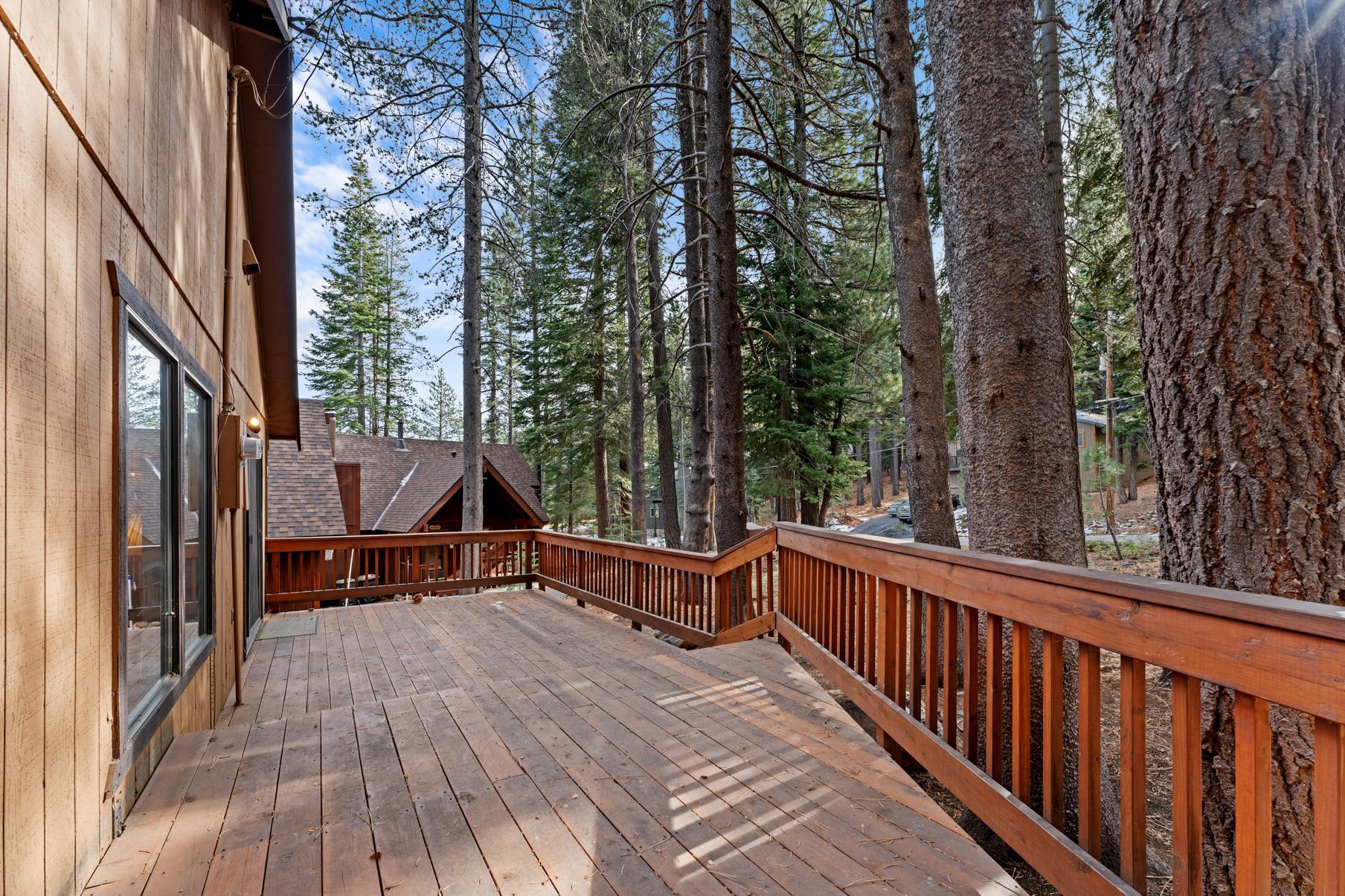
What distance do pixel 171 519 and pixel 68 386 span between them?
1.30 m

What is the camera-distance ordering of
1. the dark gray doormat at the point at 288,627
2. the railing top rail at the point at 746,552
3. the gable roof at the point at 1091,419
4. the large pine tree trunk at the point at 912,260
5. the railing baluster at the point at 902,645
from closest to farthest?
the railing baluster at the point at 902,645 < the railing top rail at the point at 746,552 < the large pine tree trunk at the point at 912,260 < the dark gray doormat at the point at 288,627 < the gable roof at the point at 1091,419

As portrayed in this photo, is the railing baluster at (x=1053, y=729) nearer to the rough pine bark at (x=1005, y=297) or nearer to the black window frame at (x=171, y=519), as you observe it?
the rough pine bark at (x=1005, y=297)

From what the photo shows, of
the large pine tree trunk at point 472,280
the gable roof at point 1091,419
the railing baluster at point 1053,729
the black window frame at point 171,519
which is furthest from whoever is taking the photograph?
the gable roof at point 1091,419

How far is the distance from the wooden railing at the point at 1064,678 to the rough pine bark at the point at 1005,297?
635 mm

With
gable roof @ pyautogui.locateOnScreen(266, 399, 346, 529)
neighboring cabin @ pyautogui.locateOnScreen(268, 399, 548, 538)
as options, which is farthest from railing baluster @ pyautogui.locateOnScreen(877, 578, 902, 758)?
neighboring cabin @ pyautogui.locateOnScreen(268, 399, 548, 538)

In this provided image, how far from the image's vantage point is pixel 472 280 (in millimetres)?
8672

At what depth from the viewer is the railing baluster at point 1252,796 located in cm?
115

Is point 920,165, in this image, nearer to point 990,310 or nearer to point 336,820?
point 990,310

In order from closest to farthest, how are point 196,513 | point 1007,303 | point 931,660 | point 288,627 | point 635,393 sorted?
point 931,660
point 1007,303
point 196,513
point 288,627
point 635,393

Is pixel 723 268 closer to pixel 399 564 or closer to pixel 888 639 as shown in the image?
pixel 888 639

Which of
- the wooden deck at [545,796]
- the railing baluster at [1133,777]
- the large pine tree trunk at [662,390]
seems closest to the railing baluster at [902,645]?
the wooden deck at [545,796]

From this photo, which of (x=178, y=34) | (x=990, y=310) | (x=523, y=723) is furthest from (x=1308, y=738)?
(x=178, y=34)

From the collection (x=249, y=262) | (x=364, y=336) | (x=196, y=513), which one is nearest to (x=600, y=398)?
(x=249, y=262)

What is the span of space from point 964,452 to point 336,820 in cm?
309
